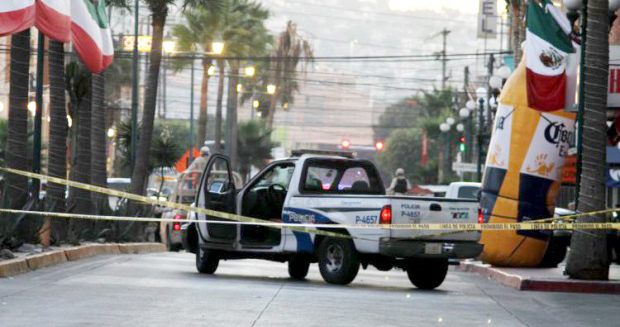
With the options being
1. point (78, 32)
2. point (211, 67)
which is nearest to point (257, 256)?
point (78, 32)

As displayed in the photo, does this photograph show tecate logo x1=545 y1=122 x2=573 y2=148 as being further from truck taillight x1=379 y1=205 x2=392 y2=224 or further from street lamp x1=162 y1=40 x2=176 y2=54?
street lamp x1=162 y1=40 x2=176 y2=54

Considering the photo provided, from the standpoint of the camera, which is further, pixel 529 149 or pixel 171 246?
pixel 171 246

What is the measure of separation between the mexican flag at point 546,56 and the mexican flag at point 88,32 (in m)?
7.68

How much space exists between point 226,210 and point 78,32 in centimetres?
438

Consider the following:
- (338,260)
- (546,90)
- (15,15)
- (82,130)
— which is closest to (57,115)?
(82,130)

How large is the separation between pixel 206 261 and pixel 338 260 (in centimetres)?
245

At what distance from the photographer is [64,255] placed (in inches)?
792

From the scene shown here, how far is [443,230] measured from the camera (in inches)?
697

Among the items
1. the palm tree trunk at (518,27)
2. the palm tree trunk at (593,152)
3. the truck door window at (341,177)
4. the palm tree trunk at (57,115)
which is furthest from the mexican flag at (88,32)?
the palm tree trunk at (518,27)

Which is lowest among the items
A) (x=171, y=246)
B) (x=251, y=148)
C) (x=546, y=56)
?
(x=171, y=246)

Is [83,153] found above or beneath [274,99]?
beneath

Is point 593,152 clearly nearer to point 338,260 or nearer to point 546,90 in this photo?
point 546,90

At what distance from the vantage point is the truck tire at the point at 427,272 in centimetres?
1828

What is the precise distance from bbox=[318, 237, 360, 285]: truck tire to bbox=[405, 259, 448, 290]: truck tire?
100 cm
